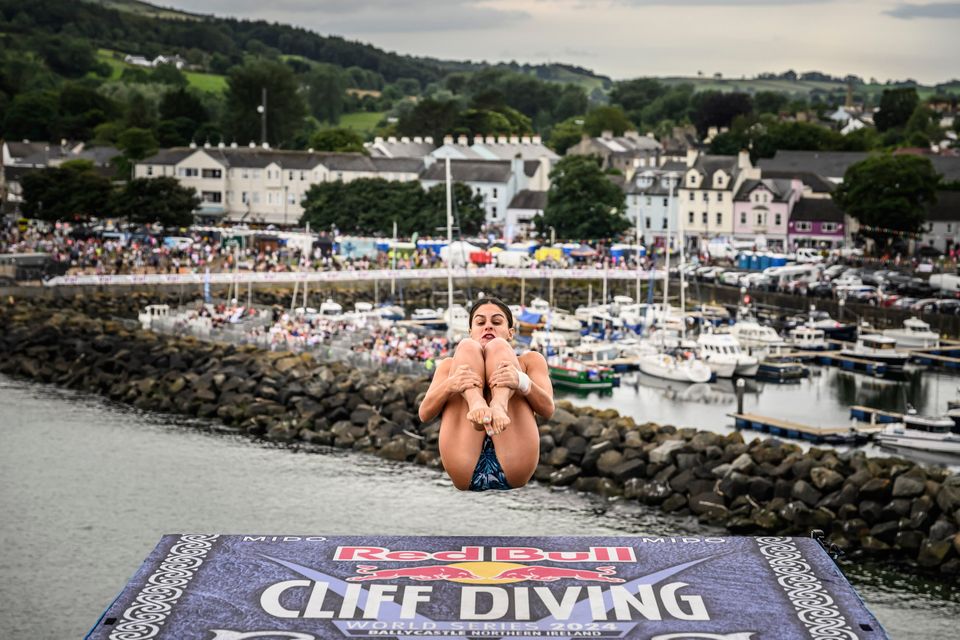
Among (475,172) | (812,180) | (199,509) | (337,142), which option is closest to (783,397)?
(199,509)

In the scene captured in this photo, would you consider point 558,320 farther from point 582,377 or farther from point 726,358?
point 582,377

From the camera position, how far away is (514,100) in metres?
175

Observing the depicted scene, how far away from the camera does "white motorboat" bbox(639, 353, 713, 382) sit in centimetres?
4838

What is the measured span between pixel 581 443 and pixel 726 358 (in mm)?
16504

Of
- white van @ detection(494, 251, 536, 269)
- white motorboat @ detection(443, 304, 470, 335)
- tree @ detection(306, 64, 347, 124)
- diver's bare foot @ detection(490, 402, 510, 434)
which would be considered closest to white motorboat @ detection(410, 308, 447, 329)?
white motorboat @ detection(443, 304, 470, 335)

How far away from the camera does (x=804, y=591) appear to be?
12.0m

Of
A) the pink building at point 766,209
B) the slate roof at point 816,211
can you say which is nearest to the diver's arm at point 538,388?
the slate roof at point 816,211

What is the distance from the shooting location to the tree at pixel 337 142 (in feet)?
328

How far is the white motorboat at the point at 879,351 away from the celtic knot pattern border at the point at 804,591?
39.8 metres

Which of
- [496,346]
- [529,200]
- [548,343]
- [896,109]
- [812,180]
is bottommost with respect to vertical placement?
[548,343]

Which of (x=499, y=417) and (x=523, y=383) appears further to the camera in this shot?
(x=523, y=383)

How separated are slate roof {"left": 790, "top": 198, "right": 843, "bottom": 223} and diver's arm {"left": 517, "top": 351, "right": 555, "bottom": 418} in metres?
67.3

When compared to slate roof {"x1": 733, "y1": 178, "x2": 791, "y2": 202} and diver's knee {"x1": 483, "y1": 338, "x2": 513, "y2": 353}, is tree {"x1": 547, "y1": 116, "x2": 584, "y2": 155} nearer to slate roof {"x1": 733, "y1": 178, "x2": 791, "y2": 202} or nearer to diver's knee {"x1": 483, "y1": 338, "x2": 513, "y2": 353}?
slate roof {"x1": 733, "y1": 178, "x2": 791, "y2": 202}

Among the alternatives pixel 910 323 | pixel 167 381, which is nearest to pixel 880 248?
pixel 910 323
